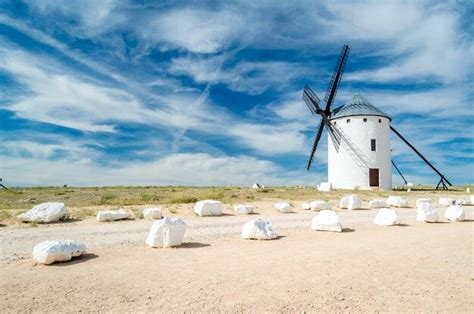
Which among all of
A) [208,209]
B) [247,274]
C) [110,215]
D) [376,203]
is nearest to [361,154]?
[376,203]

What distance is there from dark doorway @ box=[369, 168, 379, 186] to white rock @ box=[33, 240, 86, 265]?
1353 inches

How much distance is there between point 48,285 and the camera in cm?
598

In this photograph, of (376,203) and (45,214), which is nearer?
(45,214)

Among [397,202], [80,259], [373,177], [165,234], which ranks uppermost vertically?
[373,177]

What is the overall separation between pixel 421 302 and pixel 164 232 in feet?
18.4

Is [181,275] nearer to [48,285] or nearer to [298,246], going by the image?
[48,285]

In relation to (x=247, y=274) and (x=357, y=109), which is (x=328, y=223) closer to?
(x=247, y=274)

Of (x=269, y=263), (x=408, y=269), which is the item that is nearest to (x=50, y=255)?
(x=269, y=263)

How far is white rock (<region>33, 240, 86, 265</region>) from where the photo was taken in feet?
23.6

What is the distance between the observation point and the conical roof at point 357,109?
38250mm

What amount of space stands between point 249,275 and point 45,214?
32.9 feet

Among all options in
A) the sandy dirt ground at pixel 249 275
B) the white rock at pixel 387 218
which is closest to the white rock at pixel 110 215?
Answer: the sandy dirt ground at pixel 249 275

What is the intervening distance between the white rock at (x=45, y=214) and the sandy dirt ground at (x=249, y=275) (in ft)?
8.97

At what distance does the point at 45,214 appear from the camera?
1340 cm
